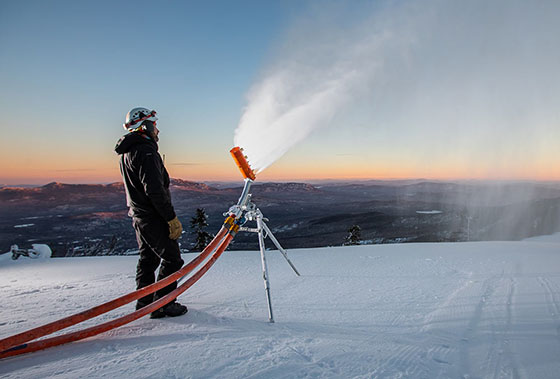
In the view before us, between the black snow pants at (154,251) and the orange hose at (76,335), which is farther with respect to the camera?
the black snow pants at (154,251)

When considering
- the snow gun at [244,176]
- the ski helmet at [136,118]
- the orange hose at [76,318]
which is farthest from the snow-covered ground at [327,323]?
the ski helmet at [136,118]

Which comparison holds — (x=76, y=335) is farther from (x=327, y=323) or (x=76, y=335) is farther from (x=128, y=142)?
(x=327, y=323)

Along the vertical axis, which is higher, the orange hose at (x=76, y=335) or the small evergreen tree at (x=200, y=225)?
the orange hose at (x=76, y=335)

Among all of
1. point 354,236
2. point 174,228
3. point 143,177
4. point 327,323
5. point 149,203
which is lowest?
point 354,236

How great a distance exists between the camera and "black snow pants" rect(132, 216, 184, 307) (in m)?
2.90

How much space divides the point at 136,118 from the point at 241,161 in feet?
3.85

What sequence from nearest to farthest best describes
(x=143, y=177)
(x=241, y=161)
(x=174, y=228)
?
1. (x=143, y=177)
2. (x=174, y=228)
3. (x=241, y=161)

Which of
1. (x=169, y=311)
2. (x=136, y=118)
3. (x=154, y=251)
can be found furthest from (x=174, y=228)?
(x=136, y=118)

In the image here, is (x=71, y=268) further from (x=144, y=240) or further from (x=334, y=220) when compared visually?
(x=334, y=220)

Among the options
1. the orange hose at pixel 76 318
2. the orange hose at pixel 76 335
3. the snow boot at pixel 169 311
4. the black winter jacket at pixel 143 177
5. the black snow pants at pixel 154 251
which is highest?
the black winter jacket at pixel 143 177

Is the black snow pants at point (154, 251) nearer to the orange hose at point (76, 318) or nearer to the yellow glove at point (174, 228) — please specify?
the yellow glove at point (174, 228)

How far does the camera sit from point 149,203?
295 cm

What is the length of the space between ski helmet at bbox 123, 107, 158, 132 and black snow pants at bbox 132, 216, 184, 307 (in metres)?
0.95

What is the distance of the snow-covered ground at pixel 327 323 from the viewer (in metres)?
1.87
